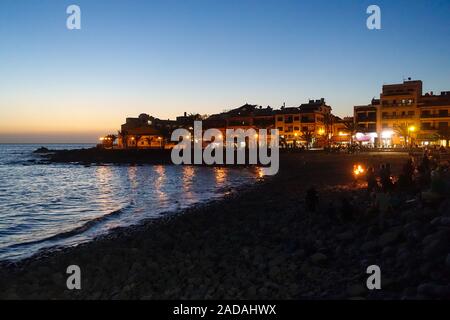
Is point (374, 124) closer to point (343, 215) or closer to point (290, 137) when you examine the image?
point (290, 137)

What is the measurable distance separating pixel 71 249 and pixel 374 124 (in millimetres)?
71879

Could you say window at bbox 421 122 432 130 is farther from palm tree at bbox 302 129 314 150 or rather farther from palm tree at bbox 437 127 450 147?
palm tree at bbox 302 129 314 150

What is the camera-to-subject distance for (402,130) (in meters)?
68.1

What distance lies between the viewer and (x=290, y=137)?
300 ft

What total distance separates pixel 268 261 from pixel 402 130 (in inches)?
2604

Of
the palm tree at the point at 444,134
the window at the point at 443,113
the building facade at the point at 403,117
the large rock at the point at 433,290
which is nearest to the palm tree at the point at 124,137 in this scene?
the building facade at the point at 403,117

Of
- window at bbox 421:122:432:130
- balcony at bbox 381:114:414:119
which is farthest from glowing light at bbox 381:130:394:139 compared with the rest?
window at bbox 421:122:432:130

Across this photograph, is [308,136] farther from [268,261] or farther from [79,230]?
[268,261]

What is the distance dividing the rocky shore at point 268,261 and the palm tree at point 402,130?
5813 cm

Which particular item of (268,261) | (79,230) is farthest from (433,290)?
(79,230)

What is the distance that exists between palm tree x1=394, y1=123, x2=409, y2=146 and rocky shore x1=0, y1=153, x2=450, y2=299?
58.1 meters

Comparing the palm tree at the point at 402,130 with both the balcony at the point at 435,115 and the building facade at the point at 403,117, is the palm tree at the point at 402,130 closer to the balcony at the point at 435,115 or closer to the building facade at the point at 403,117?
the building facade at the point at 403,117

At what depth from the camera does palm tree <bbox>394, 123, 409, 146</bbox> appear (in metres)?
67.3
